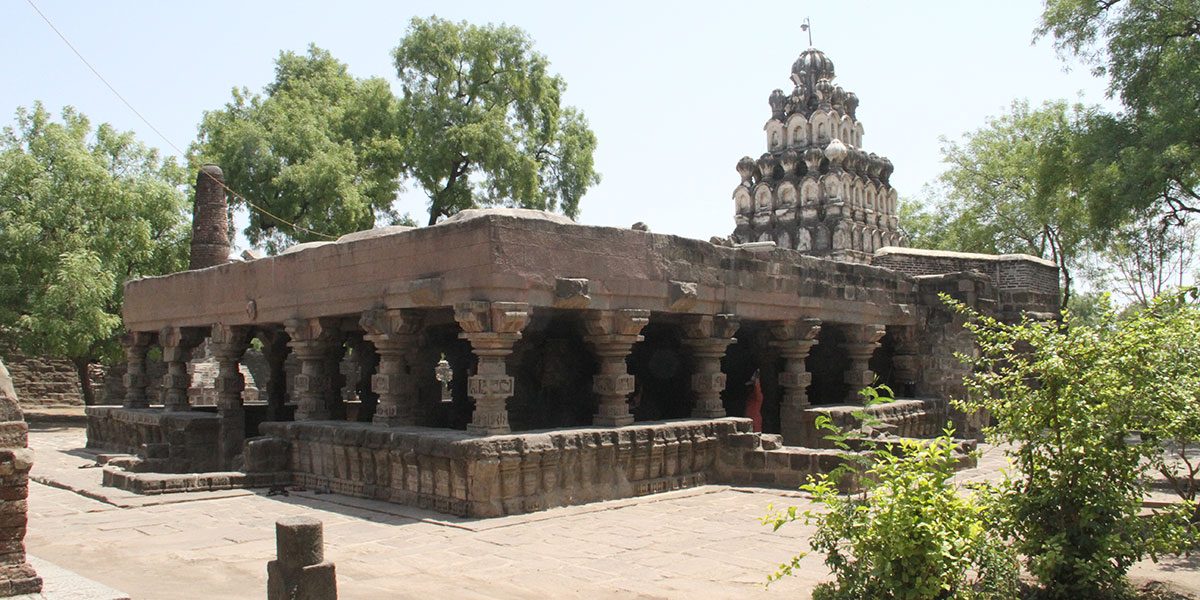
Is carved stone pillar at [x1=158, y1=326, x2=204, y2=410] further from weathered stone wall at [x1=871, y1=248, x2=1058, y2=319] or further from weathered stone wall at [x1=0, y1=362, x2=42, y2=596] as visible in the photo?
weathered stone wall at [x1=871, y1=248, x2=1058, y2=319]

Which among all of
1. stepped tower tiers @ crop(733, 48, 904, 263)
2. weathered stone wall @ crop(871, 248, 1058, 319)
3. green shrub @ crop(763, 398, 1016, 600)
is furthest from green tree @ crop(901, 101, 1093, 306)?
green shrub @ crop(763, 398, 1016, 600)

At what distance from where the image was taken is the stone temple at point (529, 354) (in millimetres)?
8922

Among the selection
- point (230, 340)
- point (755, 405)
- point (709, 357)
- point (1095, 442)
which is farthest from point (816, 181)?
point (1095, 442)

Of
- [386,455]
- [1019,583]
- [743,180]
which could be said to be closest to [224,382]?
[386,455]

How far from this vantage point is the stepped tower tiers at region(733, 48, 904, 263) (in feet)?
98.2

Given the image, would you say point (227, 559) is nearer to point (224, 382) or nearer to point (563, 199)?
point (224, 382)

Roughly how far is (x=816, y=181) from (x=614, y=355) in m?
21.9

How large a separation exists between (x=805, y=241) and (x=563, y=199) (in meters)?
7.95

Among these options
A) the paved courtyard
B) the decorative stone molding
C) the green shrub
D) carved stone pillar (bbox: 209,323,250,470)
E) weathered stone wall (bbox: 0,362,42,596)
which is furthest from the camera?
carved stone pillar (bbox: 209,323,250,470)

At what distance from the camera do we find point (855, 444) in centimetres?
1110

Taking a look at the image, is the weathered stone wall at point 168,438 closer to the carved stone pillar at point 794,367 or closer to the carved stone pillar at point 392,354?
the carved stone pillar at point 392,354

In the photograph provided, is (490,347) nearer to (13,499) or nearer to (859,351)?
(13,499)

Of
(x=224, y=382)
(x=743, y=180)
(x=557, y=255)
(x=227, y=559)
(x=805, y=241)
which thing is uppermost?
(x=743, y=180)

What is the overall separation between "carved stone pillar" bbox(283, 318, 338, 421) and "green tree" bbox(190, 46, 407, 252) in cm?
1505
